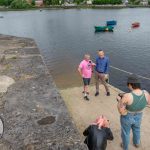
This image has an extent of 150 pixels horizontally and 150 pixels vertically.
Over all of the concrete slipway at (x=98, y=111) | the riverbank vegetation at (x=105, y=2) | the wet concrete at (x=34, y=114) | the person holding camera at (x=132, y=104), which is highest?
the person holding camera at (x=132, y=104)

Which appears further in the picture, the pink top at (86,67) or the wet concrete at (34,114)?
the pink top at (86,67)

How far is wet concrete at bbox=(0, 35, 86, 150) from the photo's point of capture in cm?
663

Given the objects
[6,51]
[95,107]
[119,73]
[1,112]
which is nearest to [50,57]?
[119,73]

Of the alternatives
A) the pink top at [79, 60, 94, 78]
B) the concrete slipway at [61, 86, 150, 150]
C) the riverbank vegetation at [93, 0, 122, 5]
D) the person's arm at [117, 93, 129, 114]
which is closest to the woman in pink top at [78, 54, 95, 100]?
the pink top at [79, 60, 94, 78]

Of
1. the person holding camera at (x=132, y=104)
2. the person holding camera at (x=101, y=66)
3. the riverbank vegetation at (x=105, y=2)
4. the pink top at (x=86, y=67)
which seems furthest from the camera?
the riverbank vegetation at (x=105, y=2)

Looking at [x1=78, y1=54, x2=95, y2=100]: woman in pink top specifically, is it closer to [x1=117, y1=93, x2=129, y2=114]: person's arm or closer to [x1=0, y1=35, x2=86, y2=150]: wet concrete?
[x1=0, y1=35, x2=86, y2=150]: wet concrete

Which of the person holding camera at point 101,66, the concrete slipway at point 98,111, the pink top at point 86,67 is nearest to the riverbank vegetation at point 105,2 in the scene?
the concrete slipway at point 98,111

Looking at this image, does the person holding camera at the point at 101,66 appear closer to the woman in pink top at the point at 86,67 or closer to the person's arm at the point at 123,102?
the woman in pink top at the point at 86,67

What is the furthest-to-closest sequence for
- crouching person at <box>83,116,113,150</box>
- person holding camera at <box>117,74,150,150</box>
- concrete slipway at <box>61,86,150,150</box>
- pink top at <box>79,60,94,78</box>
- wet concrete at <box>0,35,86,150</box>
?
pink top at <box>79,60,94,78</box>, concrete slipway at <box>61,86,150,150</box>, crouching person at <box>83,116,113,150</box>, wet concrete at <box>0,35,86,150</box>, person holding camera at <box>117,74,150,150</box>

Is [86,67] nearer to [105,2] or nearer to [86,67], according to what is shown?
[86,67]

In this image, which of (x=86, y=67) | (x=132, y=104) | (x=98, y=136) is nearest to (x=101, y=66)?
(x=86, y=67)

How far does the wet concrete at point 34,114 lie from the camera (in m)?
6.63

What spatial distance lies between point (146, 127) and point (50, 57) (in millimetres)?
25219

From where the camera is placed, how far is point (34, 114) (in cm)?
801
